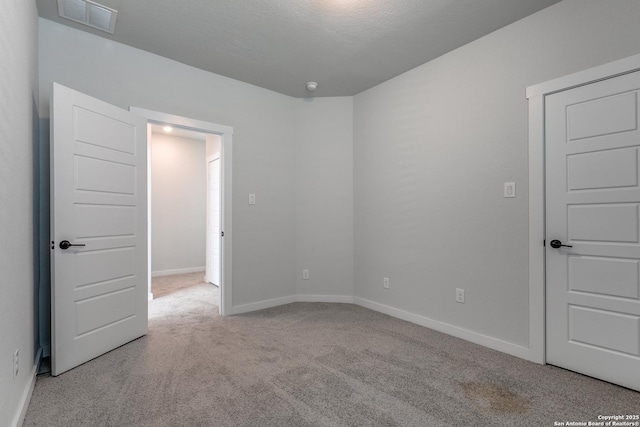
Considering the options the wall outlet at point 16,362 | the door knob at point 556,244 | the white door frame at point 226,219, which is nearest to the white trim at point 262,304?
the white door frame at point 226,219

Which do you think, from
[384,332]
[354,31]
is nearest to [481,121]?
[354,31]

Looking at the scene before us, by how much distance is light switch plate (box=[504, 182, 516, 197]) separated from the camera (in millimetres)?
2509

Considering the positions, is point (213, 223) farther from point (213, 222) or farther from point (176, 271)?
point (176, 271)

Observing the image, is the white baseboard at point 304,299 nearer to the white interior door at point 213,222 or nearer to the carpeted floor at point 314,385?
the carpeted floor at point 314,385

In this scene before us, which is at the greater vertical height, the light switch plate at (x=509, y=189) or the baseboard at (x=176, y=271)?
the light switch plate at (x=509, y=189)

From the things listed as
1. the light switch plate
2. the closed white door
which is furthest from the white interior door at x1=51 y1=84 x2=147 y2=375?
the closed white door

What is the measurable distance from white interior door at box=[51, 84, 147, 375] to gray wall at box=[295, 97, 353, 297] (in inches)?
73.2

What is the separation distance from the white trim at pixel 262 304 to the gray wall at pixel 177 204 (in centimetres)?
318

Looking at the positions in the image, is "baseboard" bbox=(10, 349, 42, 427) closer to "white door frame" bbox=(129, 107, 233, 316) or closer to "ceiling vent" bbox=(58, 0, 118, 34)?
"white door frame" bbox=(129, 107, 233, 316)

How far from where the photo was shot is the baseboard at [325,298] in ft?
13.1

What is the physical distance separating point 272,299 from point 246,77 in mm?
2630

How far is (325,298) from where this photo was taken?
4020 mm

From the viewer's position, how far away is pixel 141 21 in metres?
2.48

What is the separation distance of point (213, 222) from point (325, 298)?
2.35 metres
